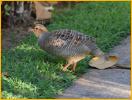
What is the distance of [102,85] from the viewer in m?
6.47

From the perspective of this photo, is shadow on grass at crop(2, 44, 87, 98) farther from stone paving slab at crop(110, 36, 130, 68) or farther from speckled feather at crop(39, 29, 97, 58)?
stone paving slab at crop(110, 36, 130, 68)

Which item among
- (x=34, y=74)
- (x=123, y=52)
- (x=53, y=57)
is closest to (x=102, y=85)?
(x=34, y=74)

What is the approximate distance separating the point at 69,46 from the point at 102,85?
69 cm

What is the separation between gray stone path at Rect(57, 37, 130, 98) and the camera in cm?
606

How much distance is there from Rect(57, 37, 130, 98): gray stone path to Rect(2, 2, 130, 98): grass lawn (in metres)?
0.13

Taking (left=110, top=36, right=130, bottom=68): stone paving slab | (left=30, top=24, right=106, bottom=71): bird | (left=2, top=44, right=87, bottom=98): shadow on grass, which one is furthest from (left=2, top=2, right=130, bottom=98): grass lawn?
(left=30, top=24, right=106, bottom=71): bird

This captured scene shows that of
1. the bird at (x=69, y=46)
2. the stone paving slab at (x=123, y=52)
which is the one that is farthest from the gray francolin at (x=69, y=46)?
the stone paving slab at (x=123, y=52)

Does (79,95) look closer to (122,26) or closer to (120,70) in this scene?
(120,70)

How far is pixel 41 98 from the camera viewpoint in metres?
5.87

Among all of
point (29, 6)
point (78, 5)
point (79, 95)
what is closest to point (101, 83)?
point (79, 95)

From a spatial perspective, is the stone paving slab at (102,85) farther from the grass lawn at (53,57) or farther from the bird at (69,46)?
the bird at (69,46)

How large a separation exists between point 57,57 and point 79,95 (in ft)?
3.34

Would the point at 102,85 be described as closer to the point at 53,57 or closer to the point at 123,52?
the point at 53,57

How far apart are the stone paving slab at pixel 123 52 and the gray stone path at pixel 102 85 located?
0.05ft
